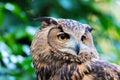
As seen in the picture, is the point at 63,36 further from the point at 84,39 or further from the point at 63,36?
the point at 84,39

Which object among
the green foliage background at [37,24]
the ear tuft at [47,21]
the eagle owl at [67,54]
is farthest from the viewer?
the green foliage background at [37,24]

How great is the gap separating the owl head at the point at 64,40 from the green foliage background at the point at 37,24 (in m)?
0.88

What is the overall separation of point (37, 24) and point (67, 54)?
1.60 m

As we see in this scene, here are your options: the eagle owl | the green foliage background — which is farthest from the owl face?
the green foliage background

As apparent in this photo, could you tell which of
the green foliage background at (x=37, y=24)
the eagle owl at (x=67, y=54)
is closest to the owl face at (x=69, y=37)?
the eagle owl at (x=67, y=54)

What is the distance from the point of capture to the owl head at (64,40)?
4316 mm

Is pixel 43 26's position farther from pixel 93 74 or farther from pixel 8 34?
pixel 8 34

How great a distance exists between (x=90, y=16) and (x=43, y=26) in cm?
173

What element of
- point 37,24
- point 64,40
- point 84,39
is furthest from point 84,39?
point 37,24

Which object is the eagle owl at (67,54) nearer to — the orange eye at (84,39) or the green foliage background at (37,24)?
the orange eye at (84,39)

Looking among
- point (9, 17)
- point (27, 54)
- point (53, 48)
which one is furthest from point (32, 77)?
point (53, 48)

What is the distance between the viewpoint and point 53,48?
4395 millimetres

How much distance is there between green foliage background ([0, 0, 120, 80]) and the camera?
5418 mm

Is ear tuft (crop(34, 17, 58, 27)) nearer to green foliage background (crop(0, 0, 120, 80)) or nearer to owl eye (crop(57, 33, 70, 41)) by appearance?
owl eye (crop(57, 33, 70, 41))
